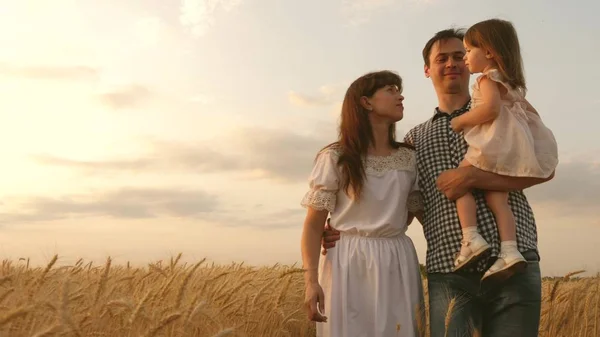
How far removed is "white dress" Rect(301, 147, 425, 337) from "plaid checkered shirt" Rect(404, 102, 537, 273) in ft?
0.37

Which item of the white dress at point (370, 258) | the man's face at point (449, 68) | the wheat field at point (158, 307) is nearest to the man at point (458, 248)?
the white dress at point (370, 258)

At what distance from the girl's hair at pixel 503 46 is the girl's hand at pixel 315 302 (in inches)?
53.9

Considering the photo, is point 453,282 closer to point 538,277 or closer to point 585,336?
point 538,277

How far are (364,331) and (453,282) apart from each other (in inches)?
18.4

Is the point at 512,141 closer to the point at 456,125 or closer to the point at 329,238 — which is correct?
the point at 456,125

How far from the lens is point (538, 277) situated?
2.73m

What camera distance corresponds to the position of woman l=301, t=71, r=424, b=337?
281 centimetres

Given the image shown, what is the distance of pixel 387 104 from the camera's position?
9.68ft

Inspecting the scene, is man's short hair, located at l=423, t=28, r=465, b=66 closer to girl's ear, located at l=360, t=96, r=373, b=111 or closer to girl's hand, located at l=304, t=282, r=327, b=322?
girl's ear, located at l=360, t=96, r=373, b=111

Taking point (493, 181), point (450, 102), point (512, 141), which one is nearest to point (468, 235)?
point (493, 181)

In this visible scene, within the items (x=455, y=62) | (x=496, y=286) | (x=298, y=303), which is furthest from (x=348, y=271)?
(x=298, y=303)

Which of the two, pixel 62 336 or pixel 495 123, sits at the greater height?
pixel 495 123

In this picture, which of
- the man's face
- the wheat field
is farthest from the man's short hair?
the wheat field

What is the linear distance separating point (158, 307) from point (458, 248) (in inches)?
56.6
